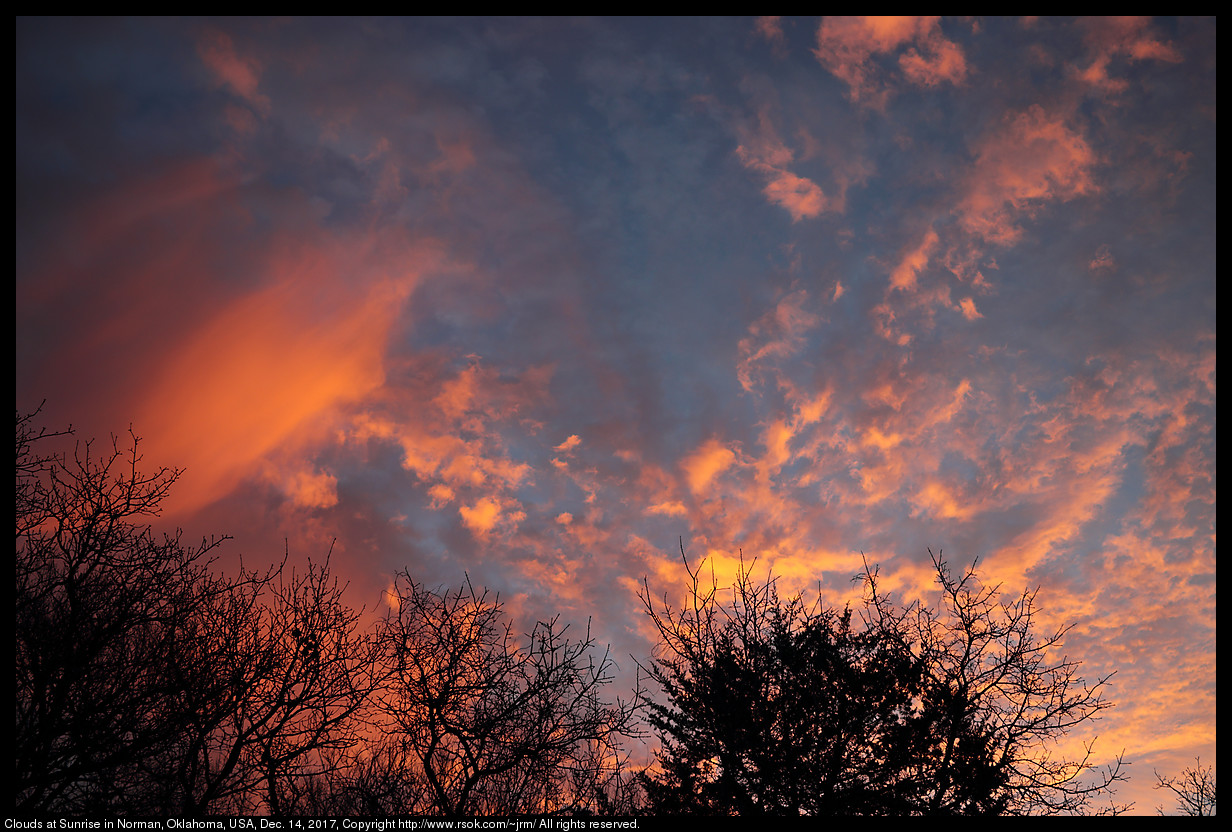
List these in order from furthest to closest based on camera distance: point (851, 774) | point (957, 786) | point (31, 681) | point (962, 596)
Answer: point (962, 596), point (957, 786), point (851, 774), point (31, 681)

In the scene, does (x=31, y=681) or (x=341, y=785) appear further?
(x=341, y=785)

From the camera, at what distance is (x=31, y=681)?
985cm

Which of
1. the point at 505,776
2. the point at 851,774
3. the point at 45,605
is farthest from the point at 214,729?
the point at 851,774

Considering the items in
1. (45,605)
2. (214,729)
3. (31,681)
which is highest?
(45,605)

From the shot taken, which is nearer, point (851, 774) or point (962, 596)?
point (851, 774)

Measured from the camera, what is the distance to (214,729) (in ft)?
36.7

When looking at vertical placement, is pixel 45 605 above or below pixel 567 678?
above

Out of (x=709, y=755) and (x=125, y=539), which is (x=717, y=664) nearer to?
(x=709, y=755)

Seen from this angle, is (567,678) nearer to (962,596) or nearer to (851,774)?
(851,774)

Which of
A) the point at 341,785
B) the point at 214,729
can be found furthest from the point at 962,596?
the point at 214,729

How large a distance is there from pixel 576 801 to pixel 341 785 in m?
4.56

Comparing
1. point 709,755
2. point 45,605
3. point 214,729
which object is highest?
point 45,605

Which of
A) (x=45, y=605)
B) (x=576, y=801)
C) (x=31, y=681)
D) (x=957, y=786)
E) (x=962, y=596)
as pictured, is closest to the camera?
(x=31, y=681)

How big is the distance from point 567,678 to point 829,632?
622cm
